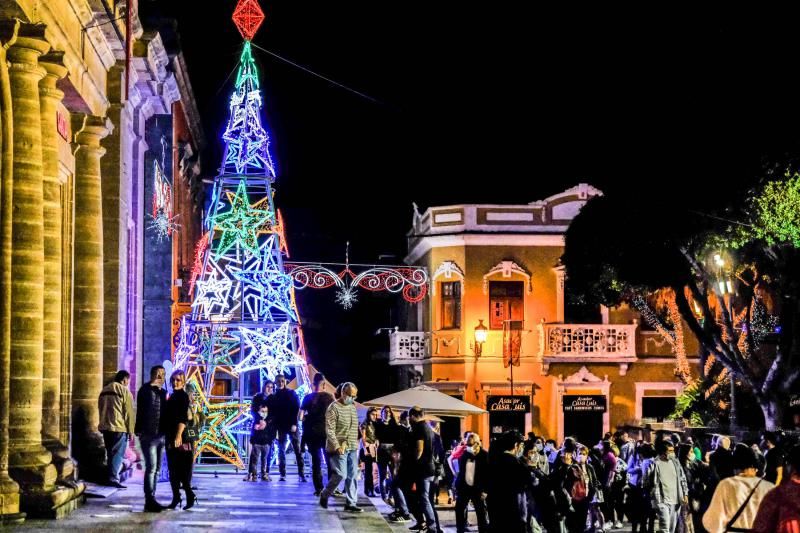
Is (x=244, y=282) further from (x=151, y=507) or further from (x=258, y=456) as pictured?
(x=151, y=507)

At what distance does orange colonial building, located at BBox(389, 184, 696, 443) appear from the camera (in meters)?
40.8

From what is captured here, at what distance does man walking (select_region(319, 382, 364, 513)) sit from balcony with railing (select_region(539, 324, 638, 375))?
2431 centimetres

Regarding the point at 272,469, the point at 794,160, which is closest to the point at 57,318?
the point at 272,469

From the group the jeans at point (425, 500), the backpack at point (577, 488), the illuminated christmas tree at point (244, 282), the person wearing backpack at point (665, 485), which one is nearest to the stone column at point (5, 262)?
the jeans at point (425, 500)

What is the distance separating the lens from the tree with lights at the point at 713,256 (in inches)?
1036

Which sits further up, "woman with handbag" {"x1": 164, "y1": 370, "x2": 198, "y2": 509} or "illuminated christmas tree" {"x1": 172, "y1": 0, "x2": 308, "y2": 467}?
"illuminated christmas tree" {"x1": 172, "y1": 0, "x2": 308, "y2": 467}

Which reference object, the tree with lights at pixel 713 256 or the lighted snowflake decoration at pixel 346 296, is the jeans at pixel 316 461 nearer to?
the tree with lights at pixel 713 256

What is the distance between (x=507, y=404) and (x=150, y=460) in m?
26.4

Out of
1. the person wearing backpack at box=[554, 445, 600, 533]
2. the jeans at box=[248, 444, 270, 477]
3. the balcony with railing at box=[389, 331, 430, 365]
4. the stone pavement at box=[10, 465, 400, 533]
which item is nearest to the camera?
the stone pavement at box=[10, 465, 400, 533]

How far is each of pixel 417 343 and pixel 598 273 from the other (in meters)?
11.8

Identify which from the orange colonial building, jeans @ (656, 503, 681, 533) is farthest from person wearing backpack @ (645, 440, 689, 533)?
the orange colonial building

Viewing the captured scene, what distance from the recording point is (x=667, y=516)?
17.5m

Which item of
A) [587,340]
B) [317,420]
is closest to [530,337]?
[587,340]

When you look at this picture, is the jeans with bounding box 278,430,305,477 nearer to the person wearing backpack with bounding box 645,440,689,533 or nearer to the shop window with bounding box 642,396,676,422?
the person wearing backpack with bounding box 645,440,689,533
